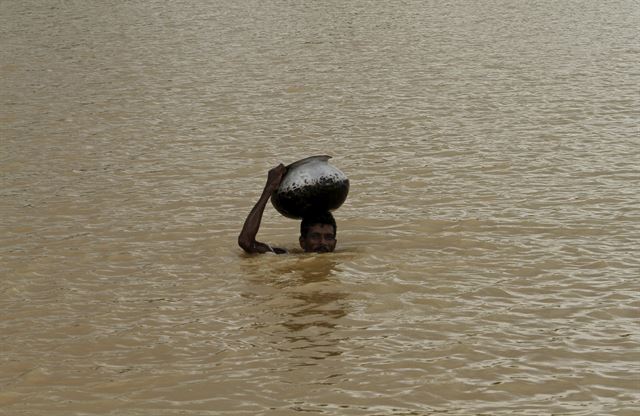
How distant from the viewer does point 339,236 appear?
31.0 ft

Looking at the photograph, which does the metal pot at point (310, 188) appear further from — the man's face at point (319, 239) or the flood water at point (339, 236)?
the flood water at point (339, 236)

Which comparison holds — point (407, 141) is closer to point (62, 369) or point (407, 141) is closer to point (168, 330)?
point (168, 330)

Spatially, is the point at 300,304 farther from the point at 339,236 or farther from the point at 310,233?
the point at 339,236

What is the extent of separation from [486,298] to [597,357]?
1.23m

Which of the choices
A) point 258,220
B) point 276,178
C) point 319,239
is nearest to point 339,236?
point 319,239

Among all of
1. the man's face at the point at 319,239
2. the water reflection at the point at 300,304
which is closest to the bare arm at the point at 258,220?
the water reflection at the point at 300,304

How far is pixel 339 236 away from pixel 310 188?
1211 mm

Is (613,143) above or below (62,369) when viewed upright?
above

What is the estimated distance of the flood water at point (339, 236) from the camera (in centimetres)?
636

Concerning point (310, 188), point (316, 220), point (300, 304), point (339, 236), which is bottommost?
point (300, 304)

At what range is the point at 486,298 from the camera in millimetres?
7711

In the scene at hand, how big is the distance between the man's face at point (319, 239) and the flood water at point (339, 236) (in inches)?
2.8

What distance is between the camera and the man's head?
8.67 meters

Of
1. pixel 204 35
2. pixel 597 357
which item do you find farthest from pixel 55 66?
pixel 597 357
